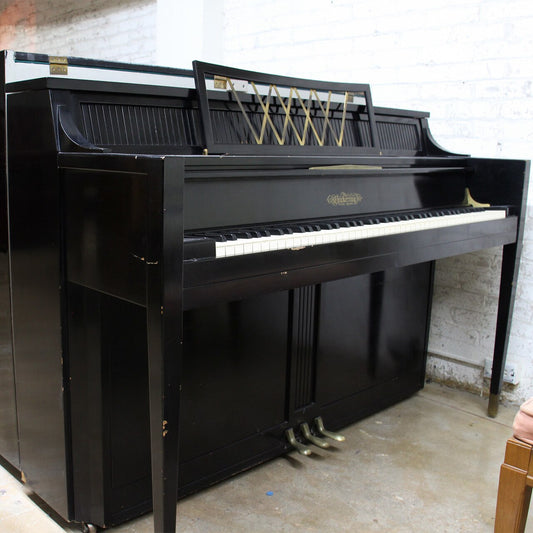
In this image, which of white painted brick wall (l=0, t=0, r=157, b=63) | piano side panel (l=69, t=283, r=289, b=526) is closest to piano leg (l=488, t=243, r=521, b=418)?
piano side panel (l=69, t=283, r=289, b=526)

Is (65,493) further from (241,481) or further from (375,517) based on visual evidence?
(375,517)

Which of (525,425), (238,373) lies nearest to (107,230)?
(238,373)

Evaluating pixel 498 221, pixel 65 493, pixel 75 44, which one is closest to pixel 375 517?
pixel 65 493

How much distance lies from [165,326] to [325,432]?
122cm

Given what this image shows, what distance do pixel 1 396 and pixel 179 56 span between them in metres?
2.63

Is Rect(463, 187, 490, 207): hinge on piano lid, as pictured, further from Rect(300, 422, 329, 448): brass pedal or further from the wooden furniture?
the wooden furniture

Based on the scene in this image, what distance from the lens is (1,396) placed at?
1949 millimetres

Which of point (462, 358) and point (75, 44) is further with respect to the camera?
point (75, 44)

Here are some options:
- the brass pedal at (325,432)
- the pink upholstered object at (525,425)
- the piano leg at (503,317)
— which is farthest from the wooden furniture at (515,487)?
the piano leg at (503,317)

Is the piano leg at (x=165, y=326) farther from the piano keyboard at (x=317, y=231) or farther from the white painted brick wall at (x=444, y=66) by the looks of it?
the white painted brick wall at (x=444, y=66)

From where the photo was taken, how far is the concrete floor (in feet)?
5.98

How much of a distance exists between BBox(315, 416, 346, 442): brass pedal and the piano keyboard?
2.70ft

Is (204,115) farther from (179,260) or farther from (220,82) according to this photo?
(179,260)

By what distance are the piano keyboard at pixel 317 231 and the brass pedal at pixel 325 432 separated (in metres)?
0.82
